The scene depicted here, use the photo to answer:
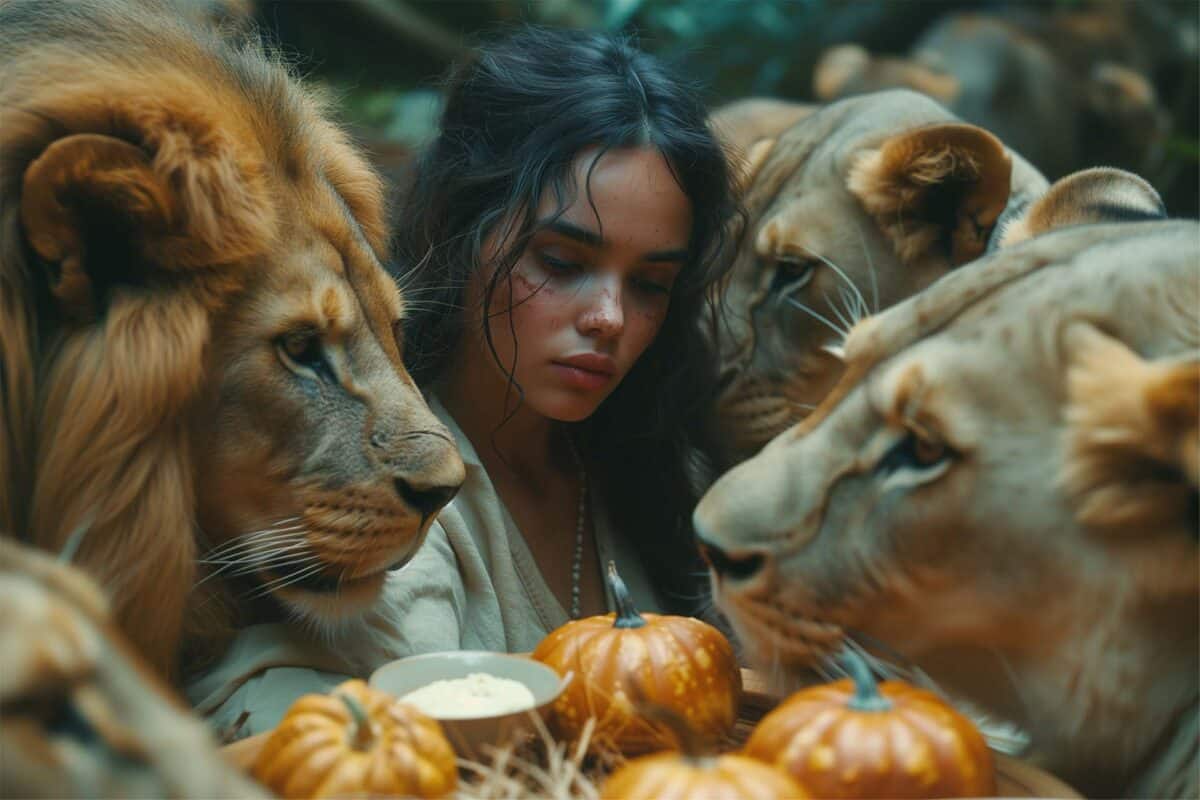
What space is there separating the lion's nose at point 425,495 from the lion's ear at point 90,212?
572 mm

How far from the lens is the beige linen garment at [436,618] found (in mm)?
2264

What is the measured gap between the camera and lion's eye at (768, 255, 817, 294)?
137 inches

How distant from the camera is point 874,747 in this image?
1.73 metres

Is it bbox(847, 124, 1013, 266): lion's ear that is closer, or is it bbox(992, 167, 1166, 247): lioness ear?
bbox(992, 167, 1166, 247): lioness ear

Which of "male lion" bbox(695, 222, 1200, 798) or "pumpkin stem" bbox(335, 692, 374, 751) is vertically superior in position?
"male lion" bbox(695, 222, 1200, 798)

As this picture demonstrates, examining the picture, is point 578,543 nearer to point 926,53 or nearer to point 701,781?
point 701,781

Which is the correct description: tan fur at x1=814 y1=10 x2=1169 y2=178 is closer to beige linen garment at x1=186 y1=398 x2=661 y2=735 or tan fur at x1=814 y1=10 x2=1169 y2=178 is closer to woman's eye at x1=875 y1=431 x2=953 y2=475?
beige linen garment at x1=186 y1=398 x2=661 y2=735

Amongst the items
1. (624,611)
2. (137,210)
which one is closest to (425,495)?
(624,611)

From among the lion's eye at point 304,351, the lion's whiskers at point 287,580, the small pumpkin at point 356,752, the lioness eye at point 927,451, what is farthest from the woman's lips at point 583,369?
the small pumpkin at point 356,752

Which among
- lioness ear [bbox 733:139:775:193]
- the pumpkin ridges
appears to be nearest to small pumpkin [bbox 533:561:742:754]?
the pumpkin ridges

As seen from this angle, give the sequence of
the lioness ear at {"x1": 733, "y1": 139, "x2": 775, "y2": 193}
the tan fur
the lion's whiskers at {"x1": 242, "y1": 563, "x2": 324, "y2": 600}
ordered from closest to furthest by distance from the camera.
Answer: the lion's whiskers at {"x1": 242, "y1": 563, "x2": 324, "y2": 600}, the lioness ear at {"x1": 733, "y1": 139, "x2": 775, "y2": 193}, the tan fur

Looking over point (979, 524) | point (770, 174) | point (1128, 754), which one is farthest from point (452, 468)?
point (770, 174)

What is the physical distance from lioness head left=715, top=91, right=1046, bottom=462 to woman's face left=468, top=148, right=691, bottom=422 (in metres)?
0.51

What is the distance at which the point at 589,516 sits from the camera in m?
3.34
